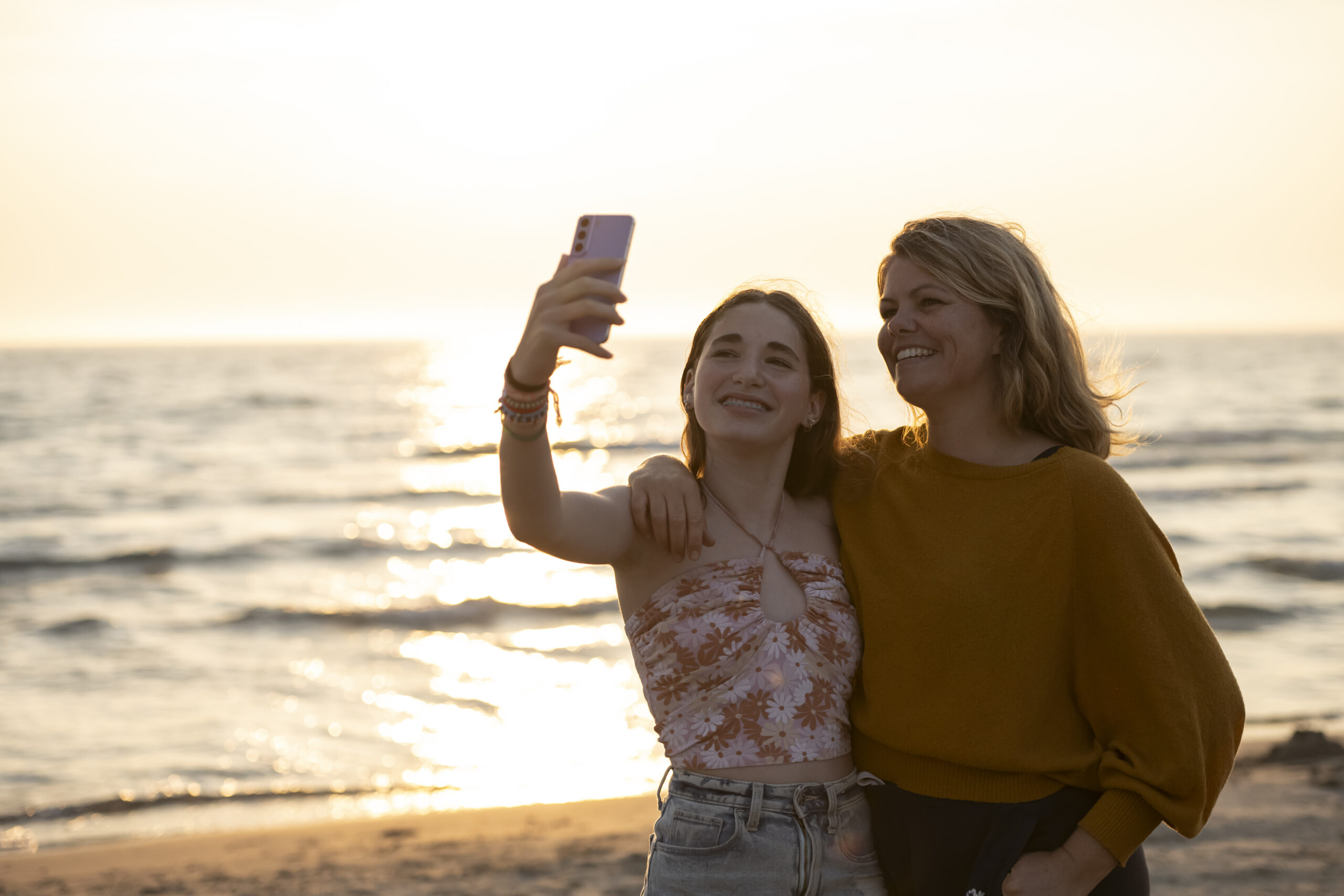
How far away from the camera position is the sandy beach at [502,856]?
17.2 ft

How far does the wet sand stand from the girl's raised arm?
10.4ft

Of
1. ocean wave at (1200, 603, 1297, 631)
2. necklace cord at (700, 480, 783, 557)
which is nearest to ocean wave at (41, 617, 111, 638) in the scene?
necklace cord at (700, 480, 783, 557)

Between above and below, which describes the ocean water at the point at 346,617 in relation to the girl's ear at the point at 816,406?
below

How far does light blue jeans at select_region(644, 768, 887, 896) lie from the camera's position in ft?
8.14

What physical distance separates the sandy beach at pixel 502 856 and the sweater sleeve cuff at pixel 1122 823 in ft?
10.1

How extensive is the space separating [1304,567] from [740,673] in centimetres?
1365

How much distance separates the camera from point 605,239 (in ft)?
7.48

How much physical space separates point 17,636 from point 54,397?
1340 inches

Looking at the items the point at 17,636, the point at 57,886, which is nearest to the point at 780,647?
the point at 57,886

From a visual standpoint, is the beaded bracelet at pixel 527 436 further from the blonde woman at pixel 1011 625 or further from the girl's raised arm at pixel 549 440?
the blonde woman at pixel 1011 625

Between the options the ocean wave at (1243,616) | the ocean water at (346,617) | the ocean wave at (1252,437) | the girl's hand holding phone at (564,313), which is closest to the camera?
the girl's hand holding phone at (564,313)

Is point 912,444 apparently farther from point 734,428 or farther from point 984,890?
point 984,890

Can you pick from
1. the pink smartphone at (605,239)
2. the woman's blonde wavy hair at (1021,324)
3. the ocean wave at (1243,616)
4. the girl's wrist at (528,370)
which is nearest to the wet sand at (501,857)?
the woman's blonde wavy hair at (1021,324)

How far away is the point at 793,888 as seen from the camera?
248cm
